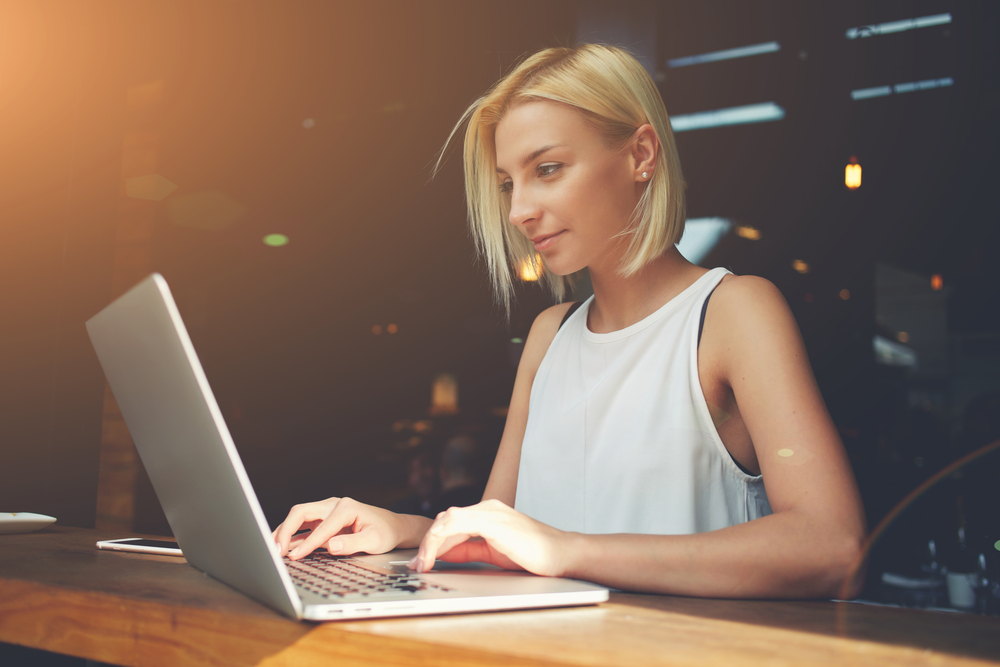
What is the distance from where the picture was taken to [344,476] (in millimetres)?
3520

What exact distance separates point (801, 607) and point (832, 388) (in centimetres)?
298

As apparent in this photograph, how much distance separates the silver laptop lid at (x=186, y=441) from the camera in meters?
0.57

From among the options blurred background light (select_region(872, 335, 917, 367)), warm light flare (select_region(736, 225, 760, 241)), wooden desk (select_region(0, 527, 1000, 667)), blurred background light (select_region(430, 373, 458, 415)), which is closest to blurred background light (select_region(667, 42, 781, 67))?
warm light flare (select_region(736, 225, 760, 241))

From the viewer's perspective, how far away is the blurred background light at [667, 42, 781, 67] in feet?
10.1

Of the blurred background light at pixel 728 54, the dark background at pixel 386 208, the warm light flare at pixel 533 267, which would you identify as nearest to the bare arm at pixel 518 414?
the warm light flare at pixel 533 267

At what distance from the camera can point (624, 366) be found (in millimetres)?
1402

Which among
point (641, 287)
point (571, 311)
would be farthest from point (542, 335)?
point (641, 287)

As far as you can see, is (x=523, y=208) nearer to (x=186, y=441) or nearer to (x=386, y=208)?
(x=186, y=441)

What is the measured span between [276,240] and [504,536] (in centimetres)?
299

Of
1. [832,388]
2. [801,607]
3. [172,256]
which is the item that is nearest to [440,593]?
[801,607]

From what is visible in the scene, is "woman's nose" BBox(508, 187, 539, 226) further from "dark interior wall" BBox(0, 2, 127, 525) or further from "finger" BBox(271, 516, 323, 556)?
"dark interior wall" BBox(0, 2, 127, 525)

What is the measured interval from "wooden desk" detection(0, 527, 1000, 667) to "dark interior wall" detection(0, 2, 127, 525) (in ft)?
6.07

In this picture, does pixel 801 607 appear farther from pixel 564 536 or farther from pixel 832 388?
pixel 832 388

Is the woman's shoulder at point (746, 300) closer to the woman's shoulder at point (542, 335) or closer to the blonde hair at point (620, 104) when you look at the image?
the blonde hair at point (620, 104)
